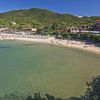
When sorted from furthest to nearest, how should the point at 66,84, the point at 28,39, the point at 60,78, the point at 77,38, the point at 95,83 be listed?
the point at 28,39 → the point at 77,38 → the point at 60,78 → the point at 66,84 → the point at 95,83

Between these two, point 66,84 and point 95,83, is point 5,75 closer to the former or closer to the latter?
point 66,84

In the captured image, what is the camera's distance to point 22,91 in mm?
22172

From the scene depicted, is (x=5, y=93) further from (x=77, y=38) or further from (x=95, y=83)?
(x=77, y=38)

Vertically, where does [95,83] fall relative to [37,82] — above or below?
above

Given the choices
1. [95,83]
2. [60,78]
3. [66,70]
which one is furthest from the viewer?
[66,70]

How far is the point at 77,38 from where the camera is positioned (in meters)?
72.1

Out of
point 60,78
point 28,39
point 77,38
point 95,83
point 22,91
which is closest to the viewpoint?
point 95,83

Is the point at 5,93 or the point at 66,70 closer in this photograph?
the point at 5,93

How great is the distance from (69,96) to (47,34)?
6948 cm

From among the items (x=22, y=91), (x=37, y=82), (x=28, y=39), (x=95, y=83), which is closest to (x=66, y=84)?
(x=37, y=82)

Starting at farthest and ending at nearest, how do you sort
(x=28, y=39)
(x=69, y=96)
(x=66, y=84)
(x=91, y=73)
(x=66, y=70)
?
(x=28, y=39)
(x=66, y=70)
(x=91, y=73)
(x=66, y=84)
(x=69, y=96)

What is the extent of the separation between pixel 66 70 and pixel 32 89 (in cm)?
1072

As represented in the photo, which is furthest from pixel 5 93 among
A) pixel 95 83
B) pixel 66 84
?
pixel 95 83

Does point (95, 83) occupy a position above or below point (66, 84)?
above
